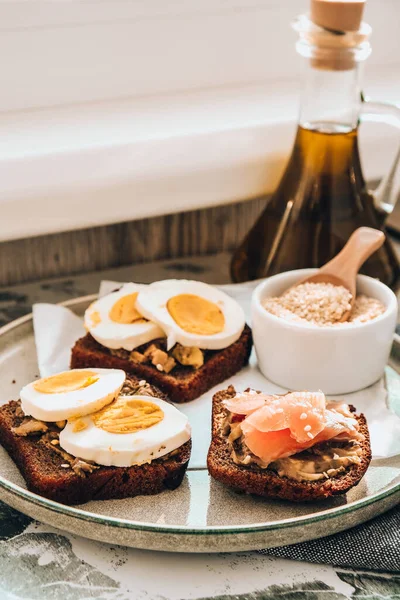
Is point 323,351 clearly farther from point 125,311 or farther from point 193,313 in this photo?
point 125,311

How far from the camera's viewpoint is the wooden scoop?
53.9 inches

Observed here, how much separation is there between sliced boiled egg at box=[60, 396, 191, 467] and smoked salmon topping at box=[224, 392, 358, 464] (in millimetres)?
93

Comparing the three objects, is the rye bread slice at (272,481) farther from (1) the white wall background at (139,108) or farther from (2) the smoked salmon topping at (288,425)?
(1) the white wall background at (139,108)

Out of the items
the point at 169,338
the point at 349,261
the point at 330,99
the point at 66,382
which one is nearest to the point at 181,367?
the point at 169,338

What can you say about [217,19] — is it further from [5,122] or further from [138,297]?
[138,297]

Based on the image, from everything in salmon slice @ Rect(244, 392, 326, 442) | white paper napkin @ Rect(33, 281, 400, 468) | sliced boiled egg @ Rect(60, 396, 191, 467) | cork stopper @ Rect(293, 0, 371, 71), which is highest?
cork stopper @ Rect(293, 0, 371, 71)

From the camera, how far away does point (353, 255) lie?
1379 mm

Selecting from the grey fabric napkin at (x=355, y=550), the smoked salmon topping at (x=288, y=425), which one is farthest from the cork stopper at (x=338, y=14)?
the grey fabric napkin at (x=355, y=550)

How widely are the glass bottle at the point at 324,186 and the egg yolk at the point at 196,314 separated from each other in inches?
8.5

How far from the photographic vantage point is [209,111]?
1.61 metres

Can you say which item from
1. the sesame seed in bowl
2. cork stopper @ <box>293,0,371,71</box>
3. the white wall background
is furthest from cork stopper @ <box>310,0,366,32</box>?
the sesame seed in bowl

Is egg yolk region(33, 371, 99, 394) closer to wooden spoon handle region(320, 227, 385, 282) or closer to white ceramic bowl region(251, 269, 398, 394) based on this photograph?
white ceramic bowl region(251, 269, 398, 394)

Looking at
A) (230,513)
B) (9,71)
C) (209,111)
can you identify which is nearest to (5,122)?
(9,71)

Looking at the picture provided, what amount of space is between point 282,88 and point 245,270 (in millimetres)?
424
